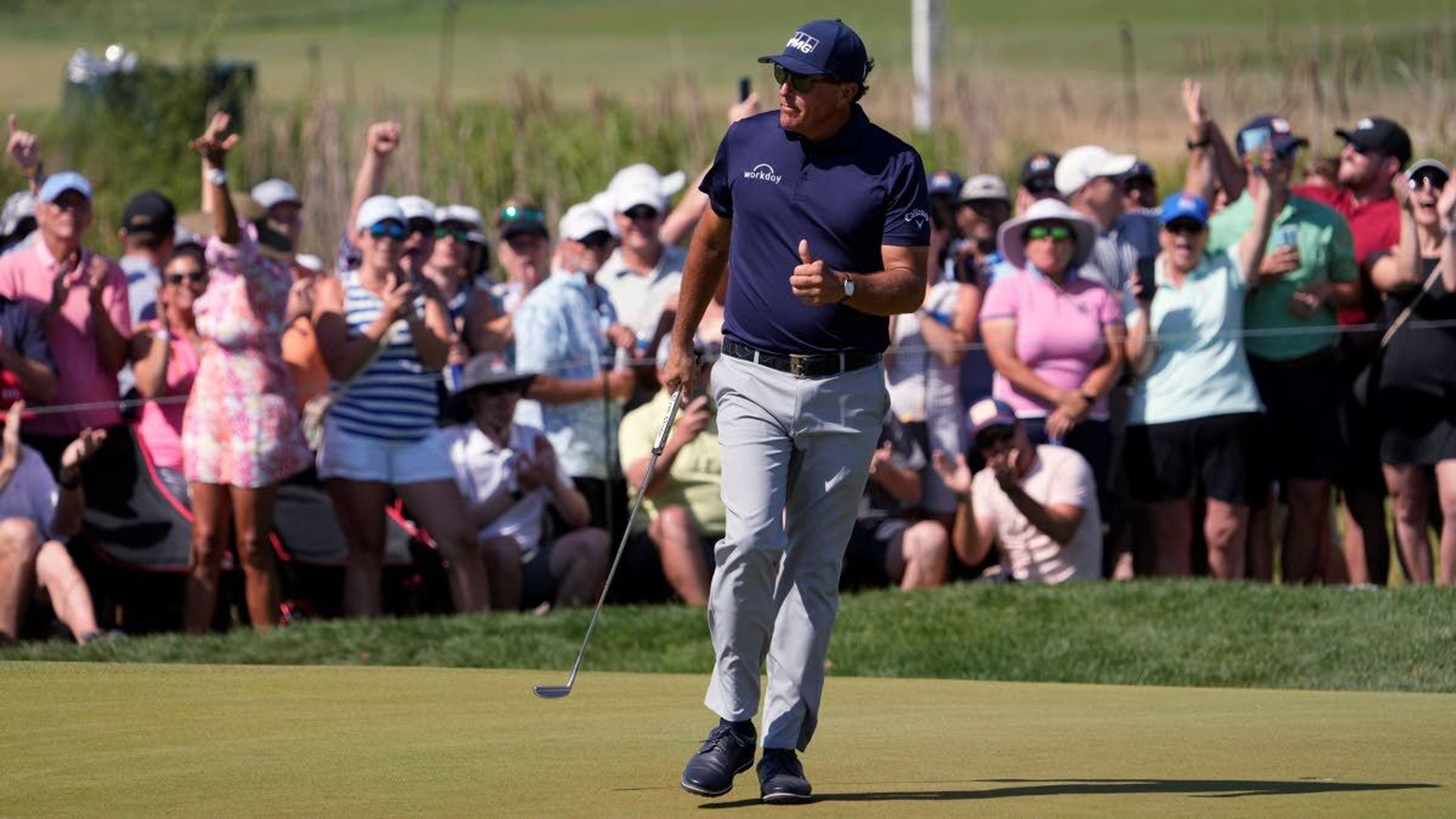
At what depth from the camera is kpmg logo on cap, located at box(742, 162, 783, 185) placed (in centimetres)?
680

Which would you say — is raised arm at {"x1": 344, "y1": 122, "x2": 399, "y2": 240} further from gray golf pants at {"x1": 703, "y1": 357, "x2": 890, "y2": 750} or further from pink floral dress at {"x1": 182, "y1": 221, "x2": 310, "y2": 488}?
gray golf pants at {"x1": 703, "y1": 357, "x2": 890, "y2": 750}

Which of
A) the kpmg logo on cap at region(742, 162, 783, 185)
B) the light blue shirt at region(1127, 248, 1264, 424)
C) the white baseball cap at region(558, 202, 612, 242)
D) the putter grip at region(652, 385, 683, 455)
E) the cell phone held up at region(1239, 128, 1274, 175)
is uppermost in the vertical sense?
the kpmg logo on cap at region(742, 162, 783, 185)

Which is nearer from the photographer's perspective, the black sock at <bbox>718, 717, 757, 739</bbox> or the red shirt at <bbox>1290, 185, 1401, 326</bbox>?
the black sock at <bbox>718, 717, 757, 739</bbox>

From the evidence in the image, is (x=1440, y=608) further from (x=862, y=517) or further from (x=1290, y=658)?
(x=862, y=517)

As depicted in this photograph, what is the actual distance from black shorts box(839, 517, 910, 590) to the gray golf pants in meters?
5.35

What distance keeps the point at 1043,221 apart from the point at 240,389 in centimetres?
403

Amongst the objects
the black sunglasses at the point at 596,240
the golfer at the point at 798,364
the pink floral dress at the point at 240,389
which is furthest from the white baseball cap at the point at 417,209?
the golfer at the point at 798,364

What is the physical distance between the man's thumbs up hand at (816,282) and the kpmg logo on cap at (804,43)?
59cm

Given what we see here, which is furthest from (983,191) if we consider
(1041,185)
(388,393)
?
(388,393)

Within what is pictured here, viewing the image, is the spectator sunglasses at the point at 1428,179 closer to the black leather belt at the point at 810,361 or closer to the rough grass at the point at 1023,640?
the rough grass at the point at 1023,640

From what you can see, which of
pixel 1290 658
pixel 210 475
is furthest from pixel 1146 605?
pixel 210 475

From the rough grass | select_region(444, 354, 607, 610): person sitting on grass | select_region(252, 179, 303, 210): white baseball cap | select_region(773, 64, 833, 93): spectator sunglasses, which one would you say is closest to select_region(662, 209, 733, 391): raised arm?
select_region(773, 64, 833, 93): spectator sunglasses

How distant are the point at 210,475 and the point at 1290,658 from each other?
4858 millimetres

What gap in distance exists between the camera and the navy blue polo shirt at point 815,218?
6.73 metres
